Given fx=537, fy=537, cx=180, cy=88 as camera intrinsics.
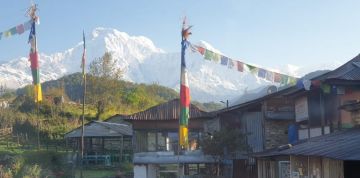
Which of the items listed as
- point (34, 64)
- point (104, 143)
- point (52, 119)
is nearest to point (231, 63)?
point (34, 64)

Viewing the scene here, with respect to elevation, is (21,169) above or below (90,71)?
below

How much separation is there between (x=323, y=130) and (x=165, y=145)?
759 inches

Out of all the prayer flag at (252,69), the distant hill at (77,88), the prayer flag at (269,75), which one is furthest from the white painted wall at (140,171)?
the distant hill at (77,88)

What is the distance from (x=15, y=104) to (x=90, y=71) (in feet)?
43.1

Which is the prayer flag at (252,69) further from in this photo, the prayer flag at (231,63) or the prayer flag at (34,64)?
the prayer flag at (34,64)

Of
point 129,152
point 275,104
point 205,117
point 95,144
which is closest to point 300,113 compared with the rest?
point 275,104

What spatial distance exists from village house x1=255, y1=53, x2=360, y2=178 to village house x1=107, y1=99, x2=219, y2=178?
1257 cm

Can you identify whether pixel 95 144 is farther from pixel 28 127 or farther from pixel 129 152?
pixel 28 127

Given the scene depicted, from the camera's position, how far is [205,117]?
1554 inches

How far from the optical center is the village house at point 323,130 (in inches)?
667

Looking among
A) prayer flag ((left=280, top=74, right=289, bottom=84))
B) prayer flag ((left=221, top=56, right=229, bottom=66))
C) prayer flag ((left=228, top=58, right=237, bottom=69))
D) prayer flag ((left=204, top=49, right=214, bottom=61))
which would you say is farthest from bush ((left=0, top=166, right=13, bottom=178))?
prayer flag ((left=280, top=74, right=289, bottom=84))

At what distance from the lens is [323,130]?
75.8ft

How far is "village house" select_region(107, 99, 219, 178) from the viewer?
38594 mm

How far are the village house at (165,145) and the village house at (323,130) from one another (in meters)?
12.6
